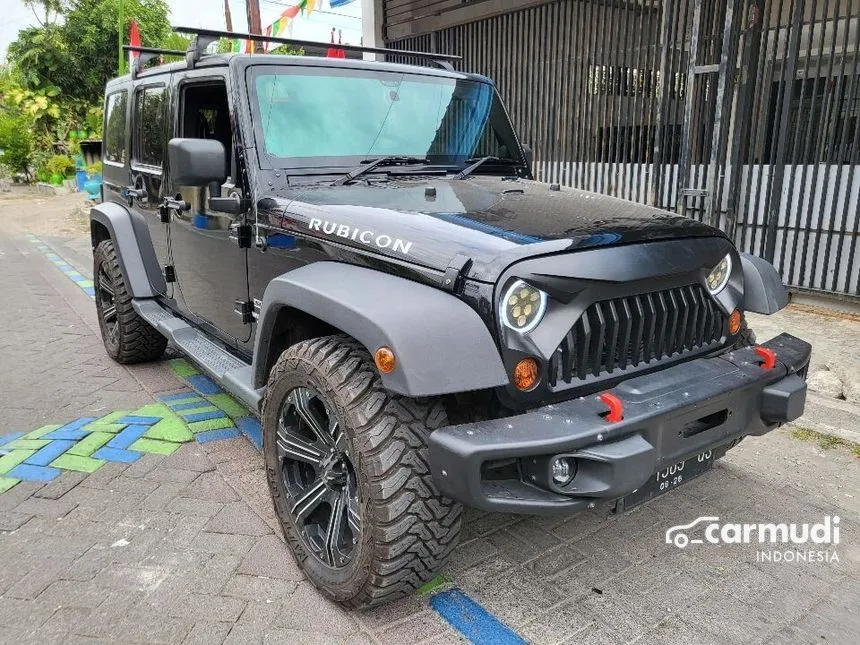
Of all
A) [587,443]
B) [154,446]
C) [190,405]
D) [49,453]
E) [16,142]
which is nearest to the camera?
[587,443]

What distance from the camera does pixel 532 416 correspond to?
6.75 feet

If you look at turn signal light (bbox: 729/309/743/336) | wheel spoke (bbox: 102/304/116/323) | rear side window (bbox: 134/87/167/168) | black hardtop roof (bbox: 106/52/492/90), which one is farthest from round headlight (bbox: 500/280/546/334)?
wheel spoke (bbox: 102/304/116/323)

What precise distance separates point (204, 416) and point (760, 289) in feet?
10.5

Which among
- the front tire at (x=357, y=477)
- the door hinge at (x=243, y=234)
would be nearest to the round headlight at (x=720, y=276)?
the front tire at (x=357, y=477)

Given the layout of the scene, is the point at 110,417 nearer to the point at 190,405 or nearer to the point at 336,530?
the point at 190,405

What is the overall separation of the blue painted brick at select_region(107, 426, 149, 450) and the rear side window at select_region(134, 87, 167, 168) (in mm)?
1628

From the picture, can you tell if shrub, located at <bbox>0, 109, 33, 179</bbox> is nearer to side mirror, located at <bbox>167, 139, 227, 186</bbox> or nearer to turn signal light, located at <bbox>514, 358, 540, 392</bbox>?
side mirror, located at <bbox>167, 139, 227, 186</bbox>

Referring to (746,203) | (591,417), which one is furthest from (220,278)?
(746,203)

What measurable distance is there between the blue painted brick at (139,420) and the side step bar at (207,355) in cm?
55

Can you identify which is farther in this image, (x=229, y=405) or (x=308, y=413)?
(x=229, y=405)

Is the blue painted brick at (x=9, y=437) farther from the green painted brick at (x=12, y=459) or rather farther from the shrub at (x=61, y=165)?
the shrub at (x=61, y=165)

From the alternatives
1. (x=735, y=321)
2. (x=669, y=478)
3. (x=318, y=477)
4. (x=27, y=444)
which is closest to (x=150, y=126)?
(x=27, y=444)

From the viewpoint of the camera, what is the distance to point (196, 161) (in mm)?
2951

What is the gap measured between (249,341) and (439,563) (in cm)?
167
